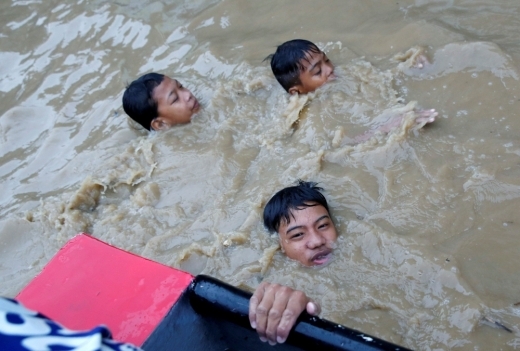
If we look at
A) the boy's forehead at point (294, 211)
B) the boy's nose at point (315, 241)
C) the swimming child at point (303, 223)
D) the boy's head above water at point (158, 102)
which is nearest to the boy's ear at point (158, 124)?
the boy's head above water at point (158, 102)

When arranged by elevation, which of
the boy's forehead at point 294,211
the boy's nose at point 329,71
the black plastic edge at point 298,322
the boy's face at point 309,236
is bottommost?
the boy's face at point 309,236

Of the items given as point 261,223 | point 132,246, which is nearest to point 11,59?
point 132,246

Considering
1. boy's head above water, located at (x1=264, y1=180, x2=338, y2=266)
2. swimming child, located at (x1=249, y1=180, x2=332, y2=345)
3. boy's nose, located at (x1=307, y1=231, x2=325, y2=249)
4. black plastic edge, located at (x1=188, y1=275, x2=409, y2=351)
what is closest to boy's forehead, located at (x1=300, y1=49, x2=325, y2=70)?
swimming child, located at (x1=249, y1=180, x2=332, y2=345)

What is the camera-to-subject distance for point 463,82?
12.5 ft

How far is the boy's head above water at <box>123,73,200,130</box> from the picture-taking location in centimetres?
471

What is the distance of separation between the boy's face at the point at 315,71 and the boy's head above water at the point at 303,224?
3.91 feet

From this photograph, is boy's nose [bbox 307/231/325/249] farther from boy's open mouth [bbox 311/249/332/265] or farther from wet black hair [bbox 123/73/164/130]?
wet black hair [bbox 123/73/164/130]

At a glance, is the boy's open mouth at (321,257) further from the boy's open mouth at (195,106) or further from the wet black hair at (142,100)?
the wet black hair at (142,100)

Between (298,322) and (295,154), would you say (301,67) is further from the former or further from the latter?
(298,322)

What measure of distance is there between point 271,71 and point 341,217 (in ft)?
5.92

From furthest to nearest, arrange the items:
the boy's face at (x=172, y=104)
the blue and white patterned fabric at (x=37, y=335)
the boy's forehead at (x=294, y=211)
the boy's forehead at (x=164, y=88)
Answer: the boy's forehead at (x=164, y=88)
the boy's face at (x=172, y=104)
the boy's forehead at (x=294, y=211)
the blue and white patterned fabric at (x=37, y=335)

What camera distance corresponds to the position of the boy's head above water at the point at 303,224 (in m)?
3.24

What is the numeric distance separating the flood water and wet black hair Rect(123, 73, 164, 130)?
5.0 inches

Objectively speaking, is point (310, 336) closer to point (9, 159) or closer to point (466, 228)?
point (466, 228)
